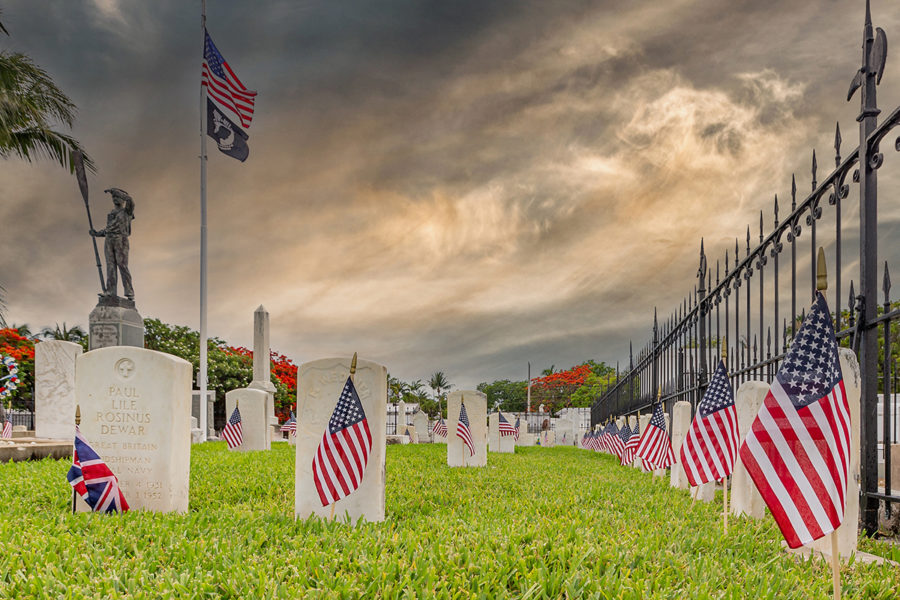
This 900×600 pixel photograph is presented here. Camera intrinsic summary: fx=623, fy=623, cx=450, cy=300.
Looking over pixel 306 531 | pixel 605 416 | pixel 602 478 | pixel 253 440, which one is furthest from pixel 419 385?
pixel 306 531

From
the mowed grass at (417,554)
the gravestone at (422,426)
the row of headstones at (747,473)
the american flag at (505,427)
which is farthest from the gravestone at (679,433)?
the gravestone at (422,426)

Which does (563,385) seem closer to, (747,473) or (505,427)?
(505,427)

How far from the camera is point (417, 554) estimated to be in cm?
404

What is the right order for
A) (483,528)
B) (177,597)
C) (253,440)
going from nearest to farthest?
Answer: (177,597) → (483,528) → (253,440)

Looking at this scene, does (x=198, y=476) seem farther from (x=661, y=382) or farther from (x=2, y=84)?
(x=2, y=84)

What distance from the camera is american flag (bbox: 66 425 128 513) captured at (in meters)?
5.64

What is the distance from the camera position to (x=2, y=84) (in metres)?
15.7

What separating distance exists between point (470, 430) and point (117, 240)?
11.4 meters

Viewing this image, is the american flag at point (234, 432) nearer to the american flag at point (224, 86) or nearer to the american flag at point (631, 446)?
the american flag at point (631, 446)

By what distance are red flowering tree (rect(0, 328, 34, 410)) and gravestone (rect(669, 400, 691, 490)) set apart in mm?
22621

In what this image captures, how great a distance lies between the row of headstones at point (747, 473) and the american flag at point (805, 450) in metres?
0.50

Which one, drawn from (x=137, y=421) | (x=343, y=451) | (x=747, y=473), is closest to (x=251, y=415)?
(x=137, y=421)

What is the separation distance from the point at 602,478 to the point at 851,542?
5.60 meters

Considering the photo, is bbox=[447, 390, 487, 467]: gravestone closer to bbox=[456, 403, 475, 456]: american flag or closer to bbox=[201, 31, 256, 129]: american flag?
bbox=[456, 403, 475, 456]: american flag
